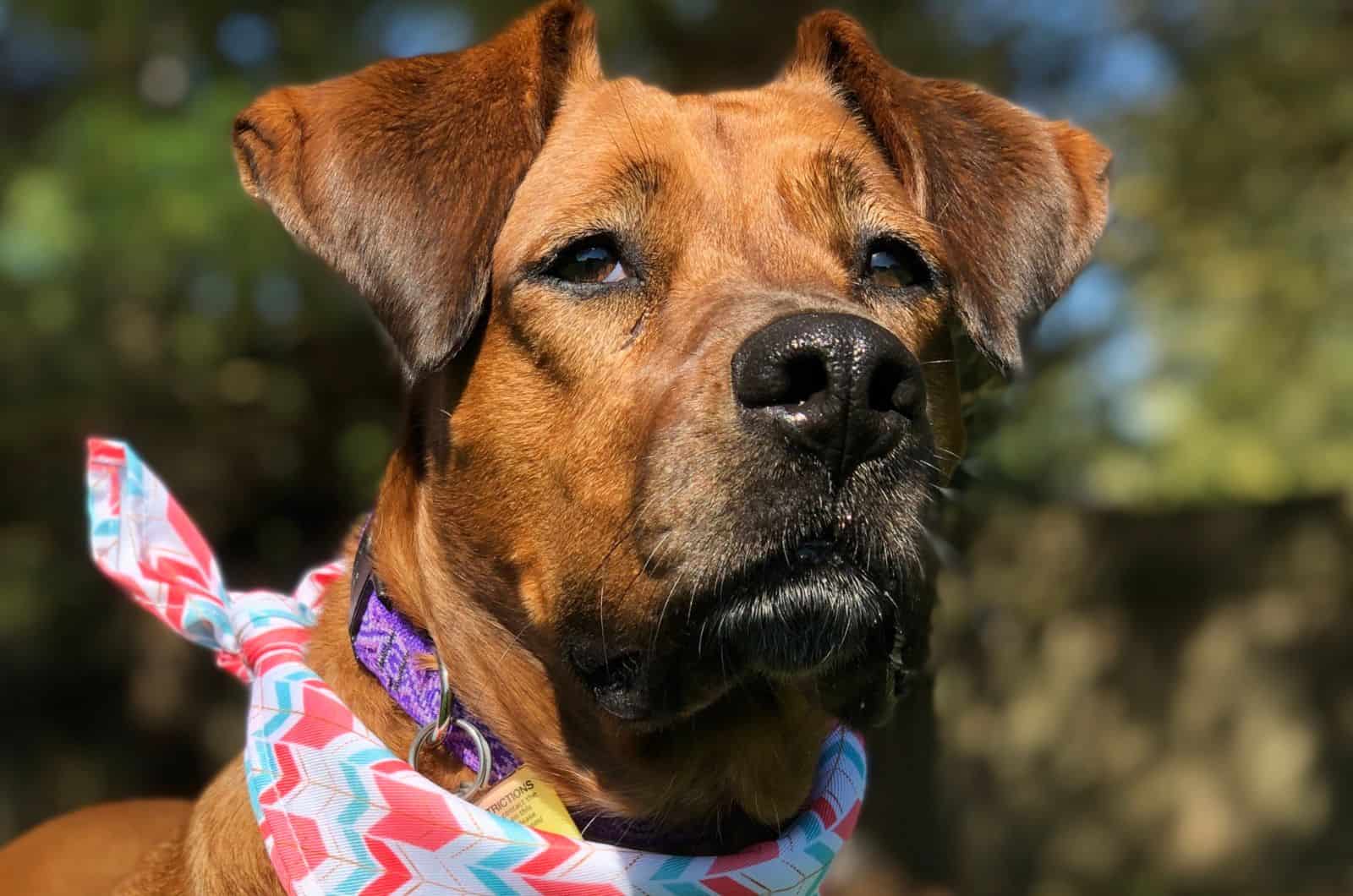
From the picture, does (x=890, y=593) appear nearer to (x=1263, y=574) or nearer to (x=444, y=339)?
(x=444, y=339)

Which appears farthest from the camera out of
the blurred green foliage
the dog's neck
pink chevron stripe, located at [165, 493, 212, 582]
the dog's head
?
the blurred green foliage

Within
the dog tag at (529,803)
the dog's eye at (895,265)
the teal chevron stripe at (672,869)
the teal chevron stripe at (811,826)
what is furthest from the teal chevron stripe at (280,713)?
the dog's eye at (895,265)

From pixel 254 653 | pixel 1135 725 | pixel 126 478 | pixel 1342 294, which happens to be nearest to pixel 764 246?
pixel 254 653

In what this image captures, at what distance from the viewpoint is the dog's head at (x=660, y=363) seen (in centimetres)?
269

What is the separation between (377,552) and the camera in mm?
3293

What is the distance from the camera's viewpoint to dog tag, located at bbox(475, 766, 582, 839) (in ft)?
9.98

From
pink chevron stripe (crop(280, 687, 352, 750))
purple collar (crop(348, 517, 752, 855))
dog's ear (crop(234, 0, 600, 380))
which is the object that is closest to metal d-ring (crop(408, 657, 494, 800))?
purple collar (crop(348, 517, 752, 855))

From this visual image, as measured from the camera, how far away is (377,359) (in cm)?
822

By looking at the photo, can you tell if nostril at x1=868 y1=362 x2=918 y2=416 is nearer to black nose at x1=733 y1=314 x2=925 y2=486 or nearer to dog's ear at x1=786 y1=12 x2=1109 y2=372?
black nose at x1=733 y1=314 x2=925 y2=486

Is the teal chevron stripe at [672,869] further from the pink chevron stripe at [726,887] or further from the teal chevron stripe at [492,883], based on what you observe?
the teal chevron stripe at [492,883]

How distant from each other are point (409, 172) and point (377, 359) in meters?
5.15

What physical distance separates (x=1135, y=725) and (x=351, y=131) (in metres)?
9.38

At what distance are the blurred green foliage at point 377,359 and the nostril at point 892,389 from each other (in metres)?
1.55

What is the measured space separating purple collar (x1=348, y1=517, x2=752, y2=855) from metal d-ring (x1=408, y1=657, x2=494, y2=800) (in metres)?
0.02
